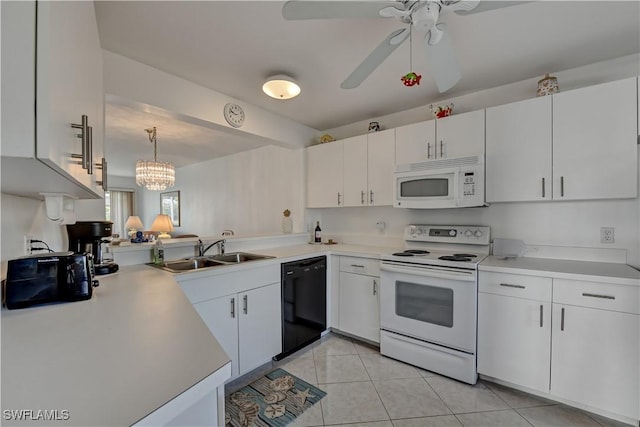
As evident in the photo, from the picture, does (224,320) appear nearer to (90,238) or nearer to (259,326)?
(259,326)

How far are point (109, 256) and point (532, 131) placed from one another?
3.26 metres

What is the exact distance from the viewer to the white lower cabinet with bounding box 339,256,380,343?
2.46 m

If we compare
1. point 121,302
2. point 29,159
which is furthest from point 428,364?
point 29,159

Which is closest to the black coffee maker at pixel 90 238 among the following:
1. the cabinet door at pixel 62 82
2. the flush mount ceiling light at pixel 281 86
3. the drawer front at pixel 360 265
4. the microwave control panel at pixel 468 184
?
the cabinet door at pixel 62 82

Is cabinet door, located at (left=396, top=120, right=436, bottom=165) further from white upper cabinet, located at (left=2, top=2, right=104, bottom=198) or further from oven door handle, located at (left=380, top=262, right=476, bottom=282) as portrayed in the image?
white upper cabinet, located at (left=2, top=2, right=104, bottom=198)

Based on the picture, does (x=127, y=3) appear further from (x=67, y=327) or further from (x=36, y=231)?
(x=67, y=327)

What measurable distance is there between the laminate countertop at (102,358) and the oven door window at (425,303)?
5.67 feet

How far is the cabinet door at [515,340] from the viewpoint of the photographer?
1.73m

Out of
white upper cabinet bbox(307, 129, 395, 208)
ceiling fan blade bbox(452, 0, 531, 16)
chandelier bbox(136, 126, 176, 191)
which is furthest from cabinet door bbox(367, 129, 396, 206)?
chandelier bbox(136, 126, 176, 191)

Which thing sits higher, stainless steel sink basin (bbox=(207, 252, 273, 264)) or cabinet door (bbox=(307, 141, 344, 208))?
cabinet door (bbox=(307, 141, 344, 208))

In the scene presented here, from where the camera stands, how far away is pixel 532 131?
1991mm

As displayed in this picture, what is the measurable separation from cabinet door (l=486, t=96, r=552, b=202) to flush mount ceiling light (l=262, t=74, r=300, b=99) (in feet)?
5.27

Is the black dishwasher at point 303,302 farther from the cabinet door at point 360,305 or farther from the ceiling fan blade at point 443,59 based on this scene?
the ceiling fan blade at point 443,59

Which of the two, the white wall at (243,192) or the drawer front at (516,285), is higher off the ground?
the white wall at (243,192)
